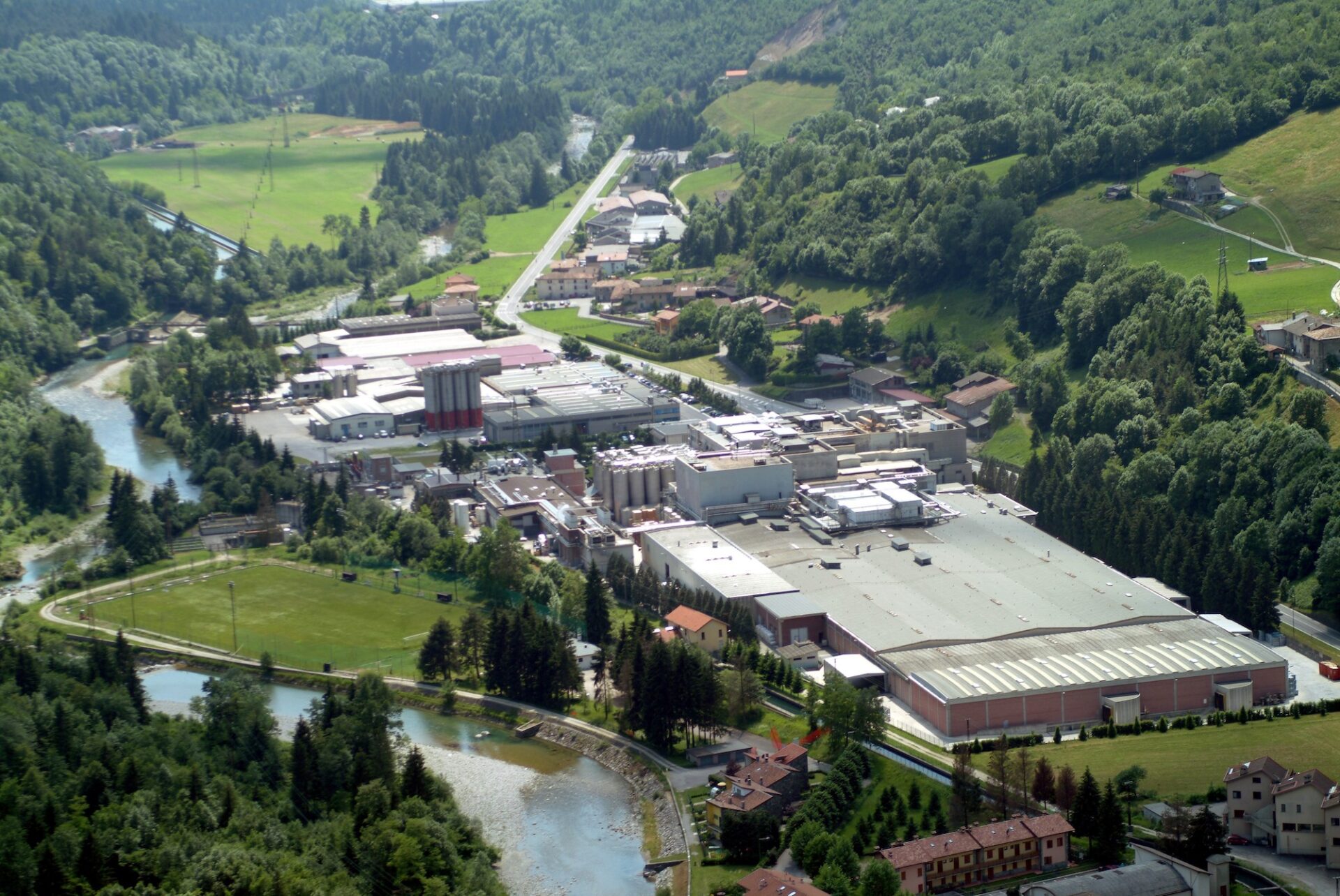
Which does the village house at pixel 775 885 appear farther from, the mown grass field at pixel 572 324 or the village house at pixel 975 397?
the mown grass field at pixel 572 324

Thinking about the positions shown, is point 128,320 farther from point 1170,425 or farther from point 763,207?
point 1170,425

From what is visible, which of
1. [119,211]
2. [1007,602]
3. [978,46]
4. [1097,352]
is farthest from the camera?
[978,46]

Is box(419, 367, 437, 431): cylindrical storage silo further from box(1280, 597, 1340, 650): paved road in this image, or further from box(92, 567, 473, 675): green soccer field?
box(1280, 597, 1340, 650): paved road

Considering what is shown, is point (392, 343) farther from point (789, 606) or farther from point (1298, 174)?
point (789, 606)

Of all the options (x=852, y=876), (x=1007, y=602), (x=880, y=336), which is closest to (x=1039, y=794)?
(x=852, y=876)

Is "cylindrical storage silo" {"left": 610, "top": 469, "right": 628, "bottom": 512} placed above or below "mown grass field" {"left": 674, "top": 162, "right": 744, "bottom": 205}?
below

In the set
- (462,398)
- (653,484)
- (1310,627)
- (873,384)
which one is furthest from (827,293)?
(1310,627)

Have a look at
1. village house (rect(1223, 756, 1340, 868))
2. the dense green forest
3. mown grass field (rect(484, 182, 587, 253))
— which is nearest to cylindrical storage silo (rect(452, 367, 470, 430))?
the dense green forest
